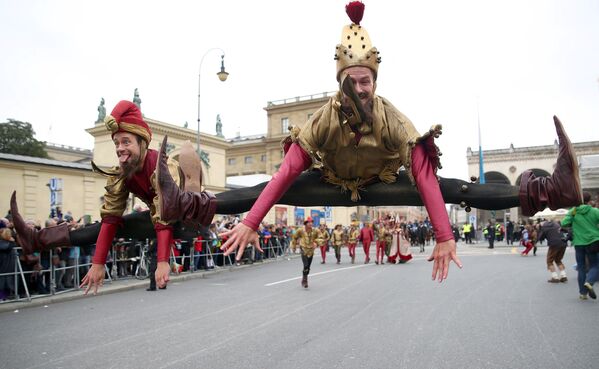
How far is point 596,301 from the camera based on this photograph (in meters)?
9.98

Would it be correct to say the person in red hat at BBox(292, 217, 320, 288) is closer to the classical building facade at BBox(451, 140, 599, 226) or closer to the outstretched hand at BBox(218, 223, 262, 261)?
the classical building facade at BBox(451, 140, 599, 226)

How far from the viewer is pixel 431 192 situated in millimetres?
3332

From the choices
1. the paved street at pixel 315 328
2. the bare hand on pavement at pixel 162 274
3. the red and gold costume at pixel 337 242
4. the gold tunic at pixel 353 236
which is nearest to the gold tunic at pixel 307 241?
the paved street at pixel 315 328

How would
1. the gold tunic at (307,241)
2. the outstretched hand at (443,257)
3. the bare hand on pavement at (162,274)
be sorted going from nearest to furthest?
1. the outstretched hand at (443,257)
2. the bare hand on pavement at (162,274)
3. the gold tunic at (307,241)

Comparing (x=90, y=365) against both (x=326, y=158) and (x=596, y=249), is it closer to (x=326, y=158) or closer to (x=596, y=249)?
(x=326, y=158)

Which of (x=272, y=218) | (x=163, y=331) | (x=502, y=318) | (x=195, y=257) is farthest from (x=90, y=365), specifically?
(x=272, y=218)

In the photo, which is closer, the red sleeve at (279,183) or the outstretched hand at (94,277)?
the red sleeve at (279,183)

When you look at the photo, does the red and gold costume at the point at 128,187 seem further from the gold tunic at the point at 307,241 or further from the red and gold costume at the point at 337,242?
the red and gold costume at the point at 337,242

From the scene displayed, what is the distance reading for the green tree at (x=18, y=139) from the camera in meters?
41.2

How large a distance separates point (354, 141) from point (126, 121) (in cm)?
188

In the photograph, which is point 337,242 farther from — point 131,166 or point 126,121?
point 126,121

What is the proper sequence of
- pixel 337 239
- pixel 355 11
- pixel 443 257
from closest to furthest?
pixel 443 257 → pixel 355 11 → pixel 337 239

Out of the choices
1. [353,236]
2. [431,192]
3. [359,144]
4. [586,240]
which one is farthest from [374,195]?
[353,236]

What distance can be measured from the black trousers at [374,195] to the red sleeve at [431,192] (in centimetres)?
45
